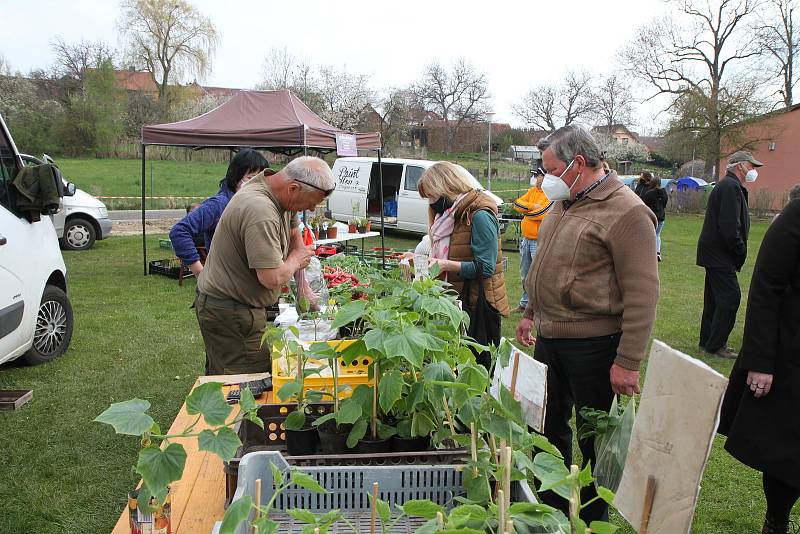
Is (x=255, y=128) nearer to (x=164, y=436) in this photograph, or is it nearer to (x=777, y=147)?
(x=164, y=436)

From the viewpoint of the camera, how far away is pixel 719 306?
5496 millimetres

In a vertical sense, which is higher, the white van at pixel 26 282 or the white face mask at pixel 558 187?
the white face mask at pixel 558 187

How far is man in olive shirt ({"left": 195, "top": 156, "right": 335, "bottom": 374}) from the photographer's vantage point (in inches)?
104

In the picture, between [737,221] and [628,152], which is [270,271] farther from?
[628,152]

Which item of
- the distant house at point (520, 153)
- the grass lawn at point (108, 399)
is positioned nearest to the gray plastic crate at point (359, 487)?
the grass lawn at point (108, 399)

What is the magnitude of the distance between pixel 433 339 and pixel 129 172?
26027 mm

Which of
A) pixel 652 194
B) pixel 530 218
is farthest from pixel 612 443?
pixel 652 194

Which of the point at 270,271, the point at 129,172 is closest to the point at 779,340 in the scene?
the point at 270,271

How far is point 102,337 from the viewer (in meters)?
6.18

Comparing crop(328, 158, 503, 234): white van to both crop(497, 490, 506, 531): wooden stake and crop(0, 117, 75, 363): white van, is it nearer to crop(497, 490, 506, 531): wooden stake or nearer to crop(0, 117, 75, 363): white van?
crop(0, 117, 75, 363): white van

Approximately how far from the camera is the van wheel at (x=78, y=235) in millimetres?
11492

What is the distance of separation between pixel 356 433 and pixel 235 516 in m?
0.60

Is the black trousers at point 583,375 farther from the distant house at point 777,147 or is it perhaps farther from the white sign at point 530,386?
the distant house at point 777,147

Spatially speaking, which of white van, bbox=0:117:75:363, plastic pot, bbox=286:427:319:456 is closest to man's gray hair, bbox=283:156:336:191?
plastic pot, bbox=286:427:319:456
